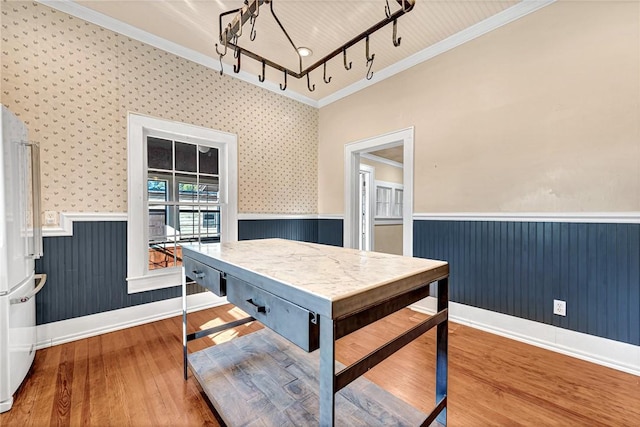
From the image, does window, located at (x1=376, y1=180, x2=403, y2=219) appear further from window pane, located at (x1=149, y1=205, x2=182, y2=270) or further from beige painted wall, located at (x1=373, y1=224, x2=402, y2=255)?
window pane, located at (x1=149, y1=205, x2=182, y2=270)

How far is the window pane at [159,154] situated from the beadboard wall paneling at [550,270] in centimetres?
301

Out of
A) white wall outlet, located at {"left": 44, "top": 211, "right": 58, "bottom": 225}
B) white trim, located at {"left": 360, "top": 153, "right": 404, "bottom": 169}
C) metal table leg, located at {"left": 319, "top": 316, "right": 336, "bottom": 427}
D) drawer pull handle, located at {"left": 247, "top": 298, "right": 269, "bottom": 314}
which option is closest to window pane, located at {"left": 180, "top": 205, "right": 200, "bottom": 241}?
white wall outlet, located at {"left": 44, "top": 211, "right": 58, "bottom": 225}

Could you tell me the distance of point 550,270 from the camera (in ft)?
7.24

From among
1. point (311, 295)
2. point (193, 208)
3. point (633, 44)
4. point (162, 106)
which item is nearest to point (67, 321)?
point (193, 208)

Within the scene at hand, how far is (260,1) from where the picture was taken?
1205 millimetres

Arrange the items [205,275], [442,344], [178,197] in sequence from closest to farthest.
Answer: [442,344], [205,275], [178,197]

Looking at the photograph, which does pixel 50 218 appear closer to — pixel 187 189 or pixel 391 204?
pixel 187 189

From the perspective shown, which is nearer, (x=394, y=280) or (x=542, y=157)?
(x=394, y=280)

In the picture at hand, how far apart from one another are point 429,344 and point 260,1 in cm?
261

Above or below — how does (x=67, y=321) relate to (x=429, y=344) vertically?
above

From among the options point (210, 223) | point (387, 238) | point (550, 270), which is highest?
point (210, 223)

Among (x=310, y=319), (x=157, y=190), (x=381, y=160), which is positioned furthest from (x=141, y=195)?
(x=381, y=160)

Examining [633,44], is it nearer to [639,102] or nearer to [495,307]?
[639,102]

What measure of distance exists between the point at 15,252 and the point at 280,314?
5.99ft
